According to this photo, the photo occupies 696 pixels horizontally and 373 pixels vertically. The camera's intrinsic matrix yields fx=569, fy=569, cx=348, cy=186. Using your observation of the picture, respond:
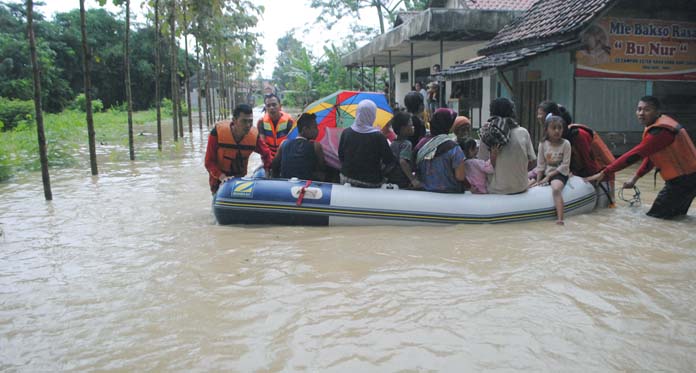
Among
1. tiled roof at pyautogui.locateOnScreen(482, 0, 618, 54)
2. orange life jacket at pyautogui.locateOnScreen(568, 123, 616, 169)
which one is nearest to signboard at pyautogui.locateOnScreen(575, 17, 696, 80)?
tiled roof at pyautogui.locateOnScreen(482, 0, 618, 54)

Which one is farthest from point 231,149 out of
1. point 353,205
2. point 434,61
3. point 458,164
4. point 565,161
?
point 434,61

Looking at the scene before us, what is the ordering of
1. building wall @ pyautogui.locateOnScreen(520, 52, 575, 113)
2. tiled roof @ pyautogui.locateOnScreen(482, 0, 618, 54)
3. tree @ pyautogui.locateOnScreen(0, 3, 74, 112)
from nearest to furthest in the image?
tiled roof @ pyautogui.locateOnScreen(482, 0, 618, 54) → building wall @ pyautogui.locateOnScreen(520, 52, 575, 113) → tree @ pyautogui.locateOnScreen(0, 3, 74, 112)

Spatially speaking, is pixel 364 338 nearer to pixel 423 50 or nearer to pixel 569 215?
pixel 569 215

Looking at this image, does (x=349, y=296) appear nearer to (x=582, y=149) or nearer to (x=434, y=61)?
(x=582, y=149)

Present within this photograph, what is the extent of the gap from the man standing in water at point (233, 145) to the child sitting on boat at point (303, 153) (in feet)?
1.29

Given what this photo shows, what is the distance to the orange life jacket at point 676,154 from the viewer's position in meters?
6.26

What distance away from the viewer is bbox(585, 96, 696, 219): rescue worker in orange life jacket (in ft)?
20.6

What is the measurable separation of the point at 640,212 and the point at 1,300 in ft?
22.4

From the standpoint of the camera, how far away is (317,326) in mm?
3812

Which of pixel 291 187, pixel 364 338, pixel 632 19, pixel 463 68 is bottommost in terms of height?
pixel 364 338

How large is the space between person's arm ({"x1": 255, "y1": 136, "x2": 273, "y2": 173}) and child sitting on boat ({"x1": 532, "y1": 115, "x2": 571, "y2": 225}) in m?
3.36

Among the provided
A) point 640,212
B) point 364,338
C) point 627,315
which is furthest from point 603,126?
point 364,338

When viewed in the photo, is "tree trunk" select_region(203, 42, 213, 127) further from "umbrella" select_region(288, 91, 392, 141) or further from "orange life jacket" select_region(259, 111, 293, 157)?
"umbrella" select_region(288, 91, 392, 141)

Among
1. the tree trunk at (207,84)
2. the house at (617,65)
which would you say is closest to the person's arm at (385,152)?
the house at (617,65)
